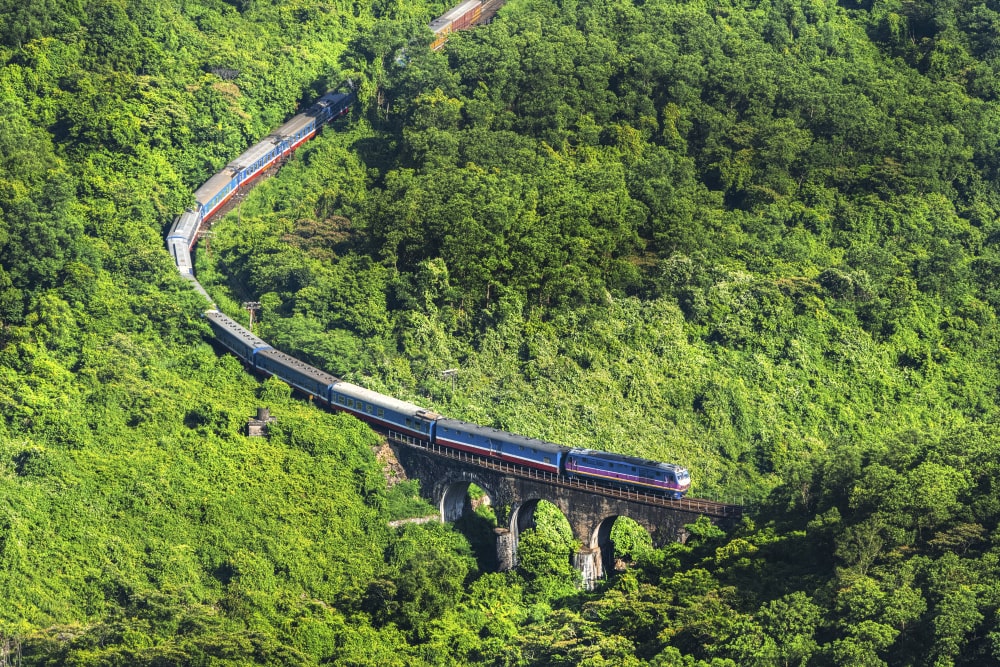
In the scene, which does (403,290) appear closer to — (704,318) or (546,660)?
(704,318)

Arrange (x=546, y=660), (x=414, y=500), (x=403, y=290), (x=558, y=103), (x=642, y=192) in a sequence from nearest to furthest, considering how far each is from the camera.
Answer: (x=546, y=660) → (x=414, y=500) → (x=403, y=290) → (x=642, y=192) → (x=558, y=103)

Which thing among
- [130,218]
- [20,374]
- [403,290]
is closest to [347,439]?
[403,290]

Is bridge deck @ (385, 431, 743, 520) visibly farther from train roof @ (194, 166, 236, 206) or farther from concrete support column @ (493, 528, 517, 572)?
train roof @ (194, 166, 236, 206)

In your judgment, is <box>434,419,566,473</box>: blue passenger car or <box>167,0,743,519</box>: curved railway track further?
<box>434,419,566,473</box>: blue passenger car

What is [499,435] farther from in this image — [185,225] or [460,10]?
[460,10]

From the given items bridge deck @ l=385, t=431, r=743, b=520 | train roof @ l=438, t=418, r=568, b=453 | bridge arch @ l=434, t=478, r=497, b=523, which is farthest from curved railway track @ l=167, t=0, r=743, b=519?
bridge arch @ l=434, t=478, r=497, b=523

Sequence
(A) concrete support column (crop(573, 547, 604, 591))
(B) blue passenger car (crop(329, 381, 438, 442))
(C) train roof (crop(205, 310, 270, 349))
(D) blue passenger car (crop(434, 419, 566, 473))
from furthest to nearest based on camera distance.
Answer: (C) train roof (crop(205, 310, 270, 349))
(B) blue passenger car (crop(329, 381, 438, 442))
(D) blue passenger car (crop(434, 419, 566, 473))
(A) concrete support column (crop(573, 547, 604, 591))

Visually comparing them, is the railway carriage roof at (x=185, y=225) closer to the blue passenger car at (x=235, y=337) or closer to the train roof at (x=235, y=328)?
the train roof at (x=235, y=328)

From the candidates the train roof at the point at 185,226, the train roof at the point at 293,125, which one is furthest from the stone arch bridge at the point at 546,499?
the train roof at the point at 293,125
